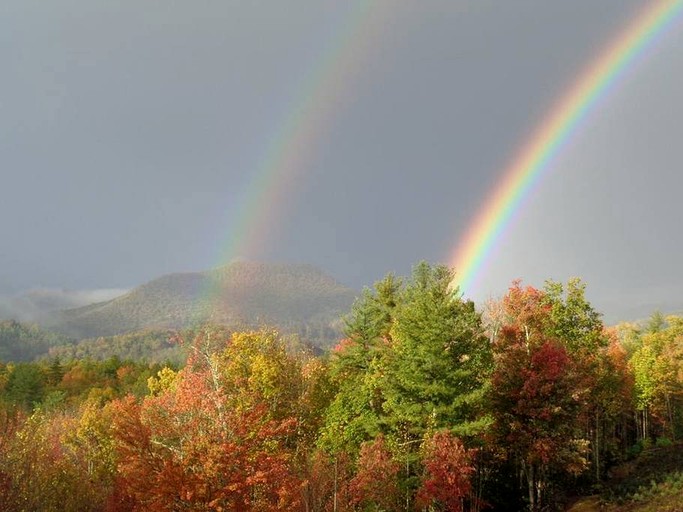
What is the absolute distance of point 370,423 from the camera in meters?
29.7

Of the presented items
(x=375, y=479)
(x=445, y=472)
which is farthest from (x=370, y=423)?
(x=445, y=472)

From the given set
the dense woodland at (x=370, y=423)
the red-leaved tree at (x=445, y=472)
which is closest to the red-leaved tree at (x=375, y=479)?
the dense woodland at (x=370, y=423)

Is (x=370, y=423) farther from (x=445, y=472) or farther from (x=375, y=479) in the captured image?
(x=445, y=472)

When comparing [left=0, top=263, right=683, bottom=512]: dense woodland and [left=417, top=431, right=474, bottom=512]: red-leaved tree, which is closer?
[left=0, top=263, right=683, bottom=512]: dense woodland

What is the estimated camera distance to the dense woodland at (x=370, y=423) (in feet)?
58.0

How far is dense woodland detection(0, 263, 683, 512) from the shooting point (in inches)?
696

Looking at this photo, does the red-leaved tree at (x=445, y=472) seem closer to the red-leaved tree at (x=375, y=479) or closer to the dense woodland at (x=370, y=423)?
the dense woodland at (x=370, y=423)

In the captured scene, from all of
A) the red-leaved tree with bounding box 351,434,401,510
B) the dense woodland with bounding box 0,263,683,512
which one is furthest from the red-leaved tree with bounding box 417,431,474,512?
the red-leaved tree with bounding box 351,434,401,510

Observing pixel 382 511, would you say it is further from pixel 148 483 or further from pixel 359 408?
pixel 148 483

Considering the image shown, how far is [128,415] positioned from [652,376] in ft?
195

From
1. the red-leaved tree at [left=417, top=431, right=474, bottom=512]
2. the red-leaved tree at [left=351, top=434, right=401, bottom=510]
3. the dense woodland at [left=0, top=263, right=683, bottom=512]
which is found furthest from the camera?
the red-leaved tree at [left=417, top=431, right=474, bottom=512]

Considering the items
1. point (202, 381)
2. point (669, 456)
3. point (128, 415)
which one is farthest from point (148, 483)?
point (669, 456)

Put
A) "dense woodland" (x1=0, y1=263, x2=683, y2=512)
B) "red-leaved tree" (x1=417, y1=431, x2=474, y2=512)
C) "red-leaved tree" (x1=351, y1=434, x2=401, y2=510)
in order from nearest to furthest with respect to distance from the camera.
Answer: "dense woodland" (x1=0, y1=263, x2=683, y2=512), "red-leaved tree" (x1=351, y1=434, x2=401, y2=510), "red-leaved tree" (x1=417, y1=431, x2=474, y2=512)

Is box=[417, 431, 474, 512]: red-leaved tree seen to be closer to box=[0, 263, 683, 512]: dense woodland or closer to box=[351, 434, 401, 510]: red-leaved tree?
box=[0, 263, 683, 512]: dense woodland
